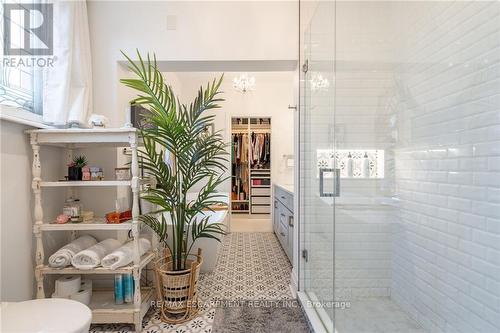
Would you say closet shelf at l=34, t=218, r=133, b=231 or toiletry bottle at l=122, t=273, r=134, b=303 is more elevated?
closet shelf at l=34, t=218, r=133, b=231

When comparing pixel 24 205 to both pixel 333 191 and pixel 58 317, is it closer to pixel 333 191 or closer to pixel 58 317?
pixel 58 317

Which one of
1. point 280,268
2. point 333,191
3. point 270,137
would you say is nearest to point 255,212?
point 270,137

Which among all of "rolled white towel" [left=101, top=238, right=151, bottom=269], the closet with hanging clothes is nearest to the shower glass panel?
"rolled white towel" [left=101, top=238, right=151, bottom=269]

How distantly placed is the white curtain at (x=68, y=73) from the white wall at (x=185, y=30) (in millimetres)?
173

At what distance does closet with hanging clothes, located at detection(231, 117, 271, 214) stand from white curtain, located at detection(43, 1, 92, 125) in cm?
347

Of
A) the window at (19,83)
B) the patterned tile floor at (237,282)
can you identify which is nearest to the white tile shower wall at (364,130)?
the patterned tile floor at (237,282)

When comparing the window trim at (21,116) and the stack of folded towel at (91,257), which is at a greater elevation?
the window trim at (21,116)

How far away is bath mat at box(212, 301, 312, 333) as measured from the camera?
1.86 metres

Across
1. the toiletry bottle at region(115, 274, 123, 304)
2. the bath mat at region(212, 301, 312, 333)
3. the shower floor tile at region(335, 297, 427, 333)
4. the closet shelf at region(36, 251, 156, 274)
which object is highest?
the closet shelf at region(36, 251, 156, 274)

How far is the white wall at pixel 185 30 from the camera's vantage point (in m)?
2.29

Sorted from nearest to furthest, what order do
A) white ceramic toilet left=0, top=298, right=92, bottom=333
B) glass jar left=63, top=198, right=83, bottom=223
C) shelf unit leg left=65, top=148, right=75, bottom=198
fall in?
white ceramic toilet left=0, top=298, right=92, bottom=333
glass jar left=63, top=198, right=83, bottom=223
shelf unit leg left=65, top=148, right=75, bottom=198

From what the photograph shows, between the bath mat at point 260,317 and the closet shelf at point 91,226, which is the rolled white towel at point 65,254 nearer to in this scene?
the closet shelf at point 91,226

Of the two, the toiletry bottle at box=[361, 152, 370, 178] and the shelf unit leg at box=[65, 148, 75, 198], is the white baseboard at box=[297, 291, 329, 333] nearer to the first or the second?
the toiletry bottle at box=[361, 152, 370, 178]

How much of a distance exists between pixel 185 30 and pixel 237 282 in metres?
2.30
